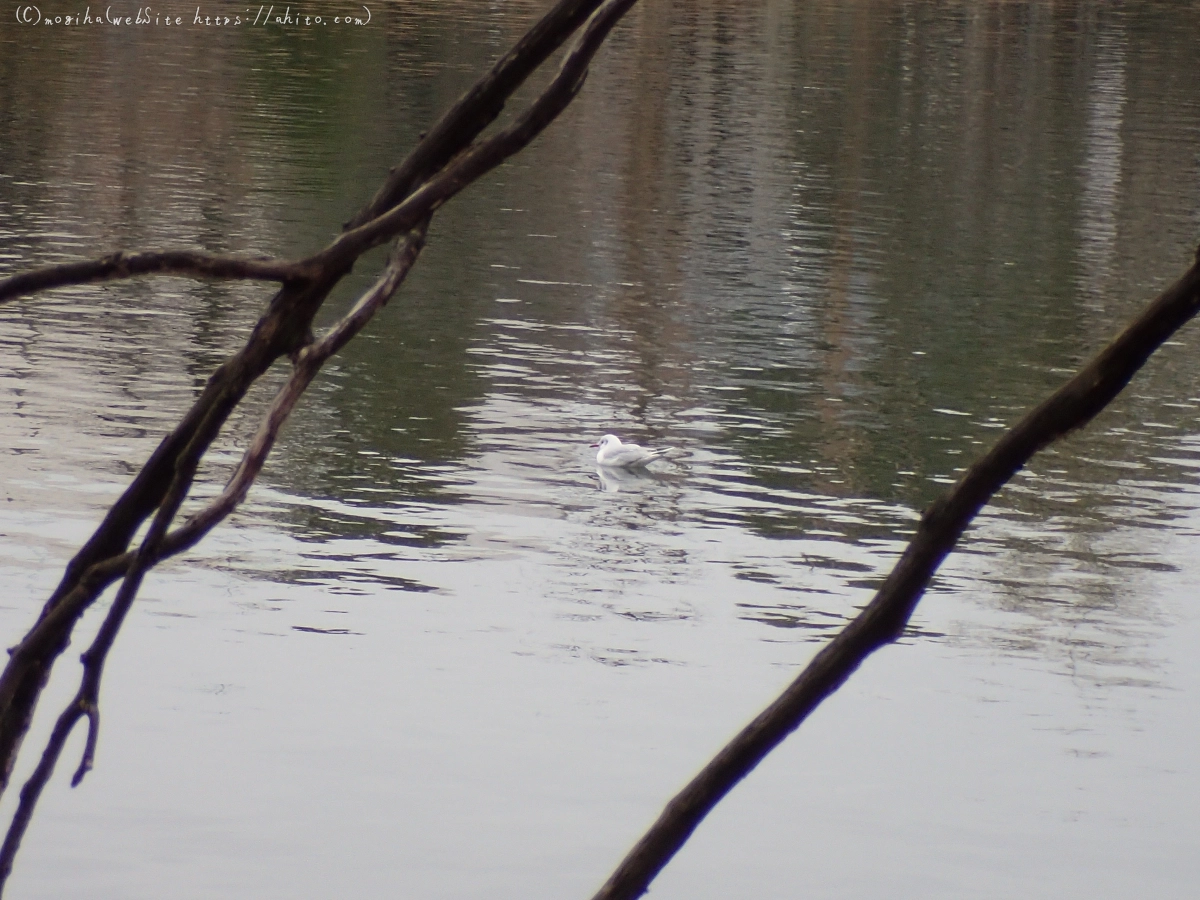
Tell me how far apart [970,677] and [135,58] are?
3210cm

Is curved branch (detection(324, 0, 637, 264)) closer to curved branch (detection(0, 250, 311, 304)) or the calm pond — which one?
curved branch (detection(0, 250, 311, 304))

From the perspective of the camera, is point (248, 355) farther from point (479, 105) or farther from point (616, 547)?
point (616, 547)

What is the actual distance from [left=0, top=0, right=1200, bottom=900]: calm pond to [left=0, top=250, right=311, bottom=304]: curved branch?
4731 millimetres

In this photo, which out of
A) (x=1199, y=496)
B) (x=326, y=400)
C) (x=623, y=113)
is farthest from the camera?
(x=623, y=113)

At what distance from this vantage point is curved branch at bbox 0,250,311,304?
141 cm

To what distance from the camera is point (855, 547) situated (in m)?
9.72

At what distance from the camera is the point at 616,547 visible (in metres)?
9.70

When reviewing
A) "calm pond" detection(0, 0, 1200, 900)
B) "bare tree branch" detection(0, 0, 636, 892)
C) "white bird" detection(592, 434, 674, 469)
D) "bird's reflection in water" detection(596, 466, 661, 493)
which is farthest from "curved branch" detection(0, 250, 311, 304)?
"white bird" detection(592, 434, 674, 469)

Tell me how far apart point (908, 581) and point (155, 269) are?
24.1 inches

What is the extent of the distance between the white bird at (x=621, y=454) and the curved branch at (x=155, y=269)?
924cm

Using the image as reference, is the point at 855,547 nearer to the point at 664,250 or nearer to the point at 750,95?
the point at 664,250

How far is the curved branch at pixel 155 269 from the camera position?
4.62ft

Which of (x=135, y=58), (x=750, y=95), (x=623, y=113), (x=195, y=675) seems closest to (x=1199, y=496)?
(x=195, y=675)

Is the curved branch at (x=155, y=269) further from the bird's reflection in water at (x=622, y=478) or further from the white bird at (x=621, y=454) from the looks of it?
the white bird at (x=621, y=454)
